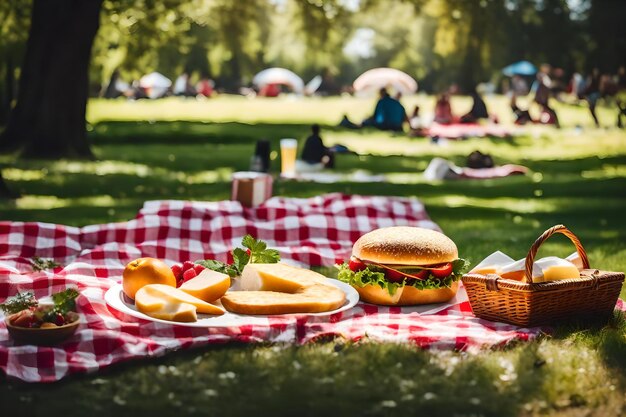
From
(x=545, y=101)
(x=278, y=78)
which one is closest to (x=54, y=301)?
(x=545, y=101)

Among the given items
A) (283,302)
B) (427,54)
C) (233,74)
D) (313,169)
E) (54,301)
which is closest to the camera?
(54,301)

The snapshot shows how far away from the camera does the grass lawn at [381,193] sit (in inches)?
185

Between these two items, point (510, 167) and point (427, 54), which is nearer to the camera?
point (510, 167)

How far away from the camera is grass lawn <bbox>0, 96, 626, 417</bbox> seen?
4.71m

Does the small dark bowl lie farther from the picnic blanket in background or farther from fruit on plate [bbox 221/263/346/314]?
the picnic blanket in background

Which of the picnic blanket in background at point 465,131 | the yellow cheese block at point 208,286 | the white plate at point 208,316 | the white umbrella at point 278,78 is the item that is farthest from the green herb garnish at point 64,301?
the white umbrella at point 278,78

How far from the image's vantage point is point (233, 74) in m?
70.6

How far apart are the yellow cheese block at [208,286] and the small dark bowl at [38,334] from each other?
786 millimetres

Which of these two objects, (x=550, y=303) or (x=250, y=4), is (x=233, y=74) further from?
(x=550, y=303)

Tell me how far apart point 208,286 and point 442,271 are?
1437mm

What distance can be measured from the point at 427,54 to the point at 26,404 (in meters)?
80.5

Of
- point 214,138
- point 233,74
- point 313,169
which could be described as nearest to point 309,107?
point 214,138

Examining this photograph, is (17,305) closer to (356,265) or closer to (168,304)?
(168,304)

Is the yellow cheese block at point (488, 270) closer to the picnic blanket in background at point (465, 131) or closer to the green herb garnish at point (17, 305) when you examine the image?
the green herb garnish at point (17, 305)
